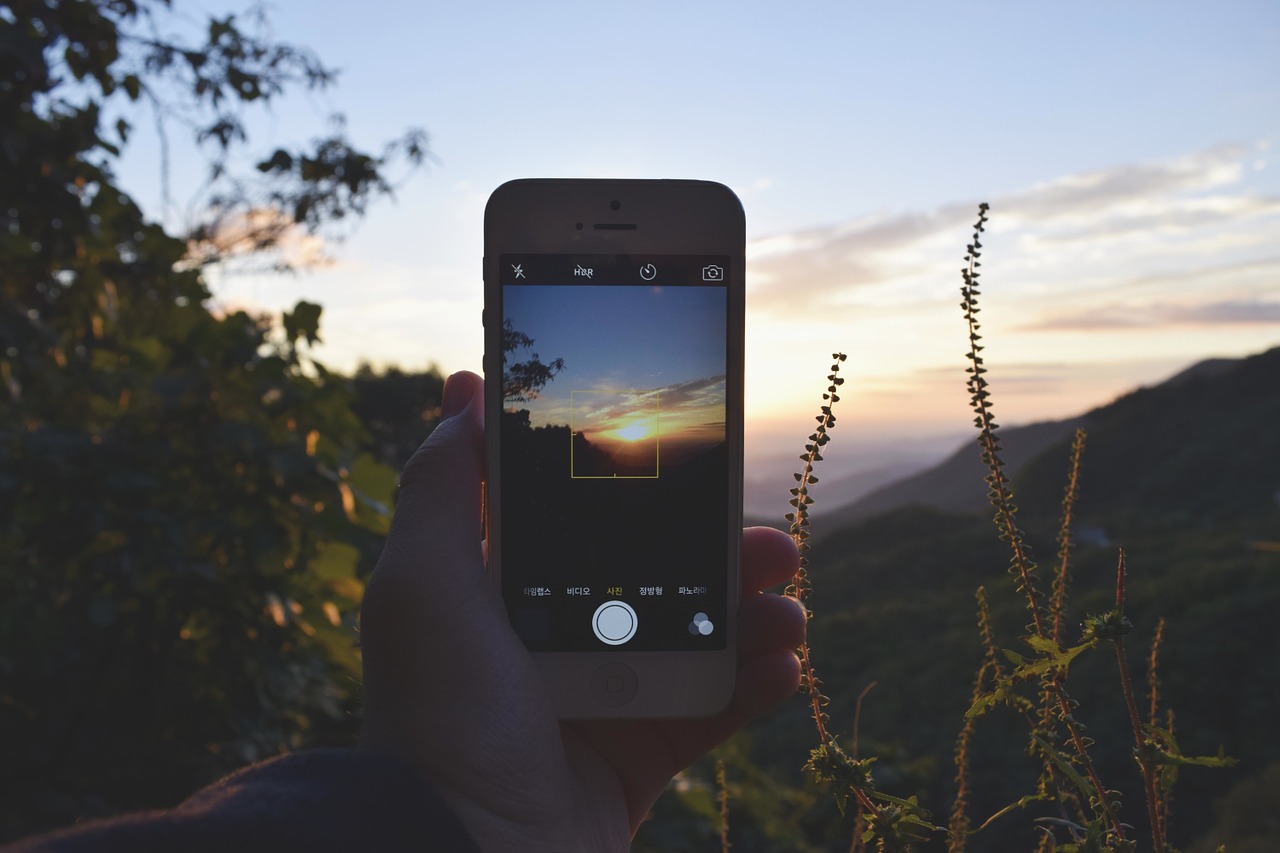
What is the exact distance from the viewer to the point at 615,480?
176 centimetres

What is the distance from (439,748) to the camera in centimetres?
138

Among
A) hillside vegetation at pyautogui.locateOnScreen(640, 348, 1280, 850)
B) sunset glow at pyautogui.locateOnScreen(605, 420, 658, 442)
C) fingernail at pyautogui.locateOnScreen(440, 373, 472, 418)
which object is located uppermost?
fingernail at pyautogui.locateOnScreen(440, 373, 472, 418)

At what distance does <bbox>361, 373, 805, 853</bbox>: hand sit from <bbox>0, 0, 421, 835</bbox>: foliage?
1438 millimetres

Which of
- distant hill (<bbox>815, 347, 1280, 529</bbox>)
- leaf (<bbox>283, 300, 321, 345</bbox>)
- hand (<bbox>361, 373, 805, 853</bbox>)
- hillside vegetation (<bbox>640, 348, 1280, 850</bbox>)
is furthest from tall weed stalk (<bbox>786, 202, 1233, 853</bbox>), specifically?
leaf (<bbox>283, 300, 321, 345</bbox>)

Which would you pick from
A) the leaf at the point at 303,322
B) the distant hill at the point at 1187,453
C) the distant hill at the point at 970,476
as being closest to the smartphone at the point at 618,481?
the distant hill at the point at 970,476

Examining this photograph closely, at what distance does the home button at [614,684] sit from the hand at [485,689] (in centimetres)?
8

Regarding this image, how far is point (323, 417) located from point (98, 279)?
1.05 metres

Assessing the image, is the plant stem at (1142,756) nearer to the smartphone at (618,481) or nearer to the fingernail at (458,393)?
the smartphone at (618,481)

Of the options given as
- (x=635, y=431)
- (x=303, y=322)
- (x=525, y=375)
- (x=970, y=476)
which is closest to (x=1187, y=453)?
(x=970, y=476)

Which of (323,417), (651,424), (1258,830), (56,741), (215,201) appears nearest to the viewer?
(651,424)

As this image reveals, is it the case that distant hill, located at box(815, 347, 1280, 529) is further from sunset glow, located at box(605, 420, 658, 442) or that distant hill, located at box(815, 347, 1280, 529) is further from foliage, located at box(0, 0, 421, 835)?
foliage, located at box(0, 0, 421, 835)

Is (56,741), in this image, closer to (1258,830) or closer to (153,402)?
(153,402)

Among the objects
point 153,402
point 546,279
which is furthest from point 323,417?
point 546,279

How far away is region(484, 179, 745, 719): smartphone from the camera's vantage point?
1.74 metres
